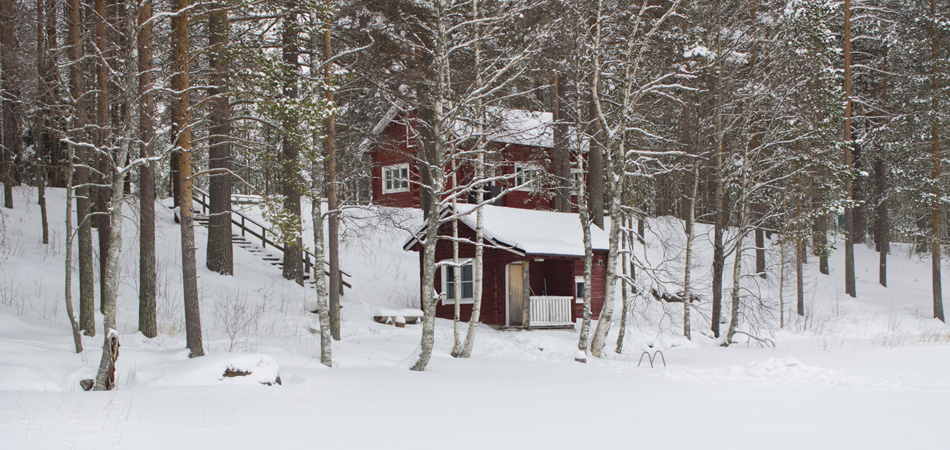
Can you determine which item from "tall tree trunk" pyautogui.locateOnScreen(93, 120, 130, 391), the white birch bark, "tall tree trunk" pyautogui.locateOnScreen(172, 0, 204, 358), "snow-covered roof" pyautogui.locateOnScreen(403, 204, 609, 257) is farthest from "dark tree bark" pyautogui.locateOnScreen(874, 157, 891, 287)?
"tall tree trunk" pyautogui.locateOnScreen(93, 120, 130, 391)

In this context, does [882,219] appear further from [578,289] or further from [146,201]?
[146,201]

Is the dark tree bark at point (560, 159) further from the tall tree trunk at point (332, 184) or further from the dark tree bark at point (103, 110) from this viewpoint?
the dark tree bark at point (103, 110)

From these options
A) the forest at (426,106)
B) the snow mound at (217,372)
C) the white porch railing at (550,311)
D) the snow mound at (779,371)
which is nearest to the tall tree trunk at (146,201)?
the forest at (426,106)

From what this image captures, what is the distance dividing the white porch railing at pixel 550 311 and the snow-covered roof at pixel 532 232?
4.87 feet

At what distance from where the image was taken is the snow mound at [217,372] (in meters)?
11.0

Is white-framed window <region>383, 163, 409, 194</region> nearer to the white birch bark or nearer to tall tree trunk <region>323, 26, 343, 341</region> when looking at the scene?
tall tree trunk <region>323, 26, 343, 341</region>

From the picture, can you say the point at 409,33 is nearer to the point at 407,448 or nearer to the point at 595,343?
the point at 595,343

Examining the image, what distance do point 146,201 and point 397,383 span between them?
6.68 metres

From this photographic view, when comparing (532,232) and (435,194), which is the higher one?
(435,194)

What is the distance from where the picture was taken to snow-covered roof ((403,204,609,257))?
829 inches

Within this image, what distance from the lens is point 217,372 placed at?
36.7 feet

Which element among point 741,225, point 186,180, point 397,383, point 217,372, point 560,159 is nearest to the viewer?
point 217,372

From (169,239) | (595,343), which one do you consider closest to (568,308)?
(595,343)

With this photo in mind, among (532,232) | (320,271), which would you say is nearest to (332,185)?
(320,271)
